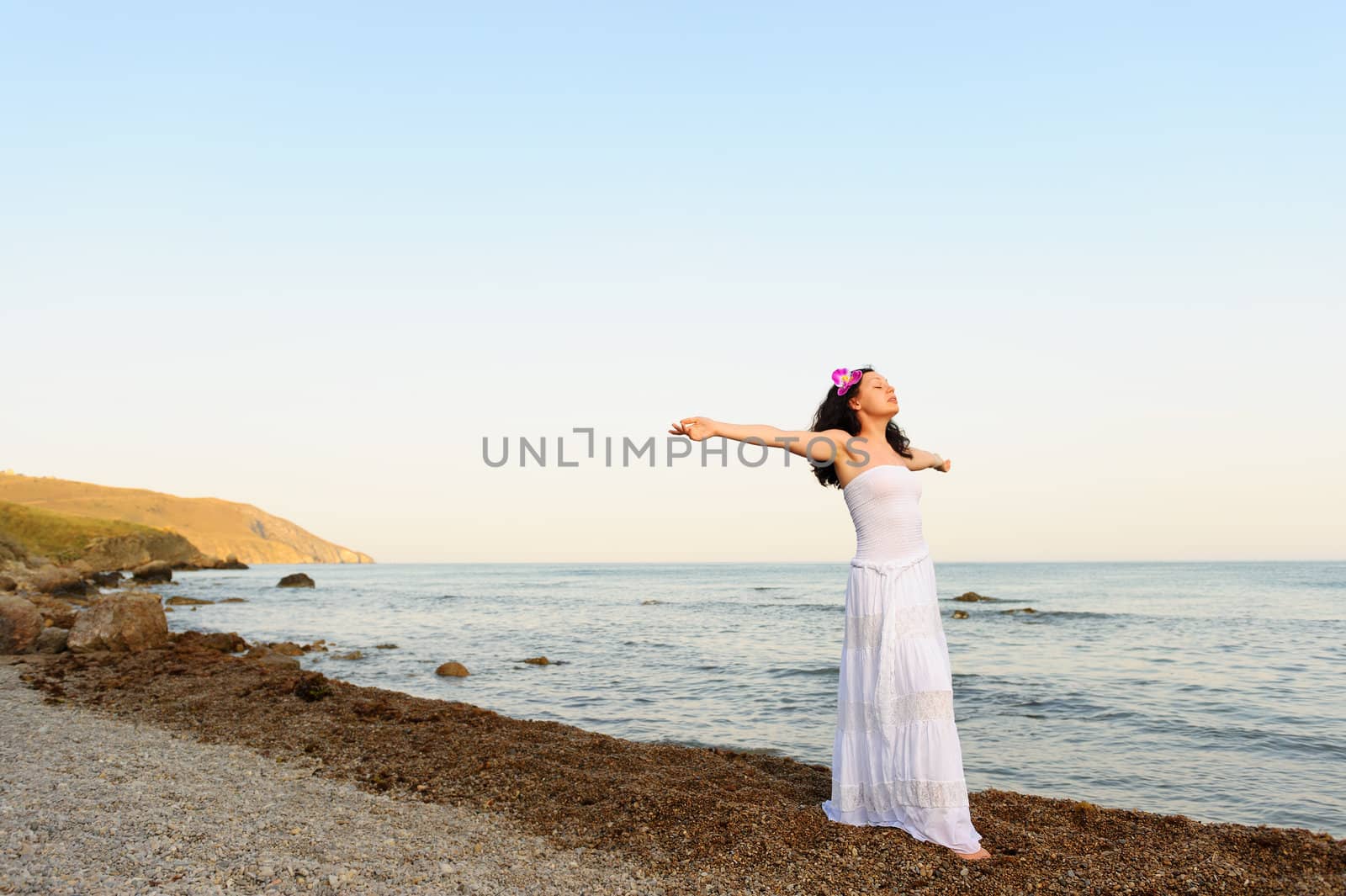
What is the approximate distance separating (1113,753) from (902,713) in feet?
26.9

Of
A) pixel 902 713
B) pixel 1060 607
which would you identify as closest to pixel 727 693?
pixel 902 713

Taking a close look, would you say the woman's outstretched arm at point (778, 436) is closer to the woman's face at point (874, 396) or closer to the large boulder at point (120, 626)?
the woman's face at point (874, 396)

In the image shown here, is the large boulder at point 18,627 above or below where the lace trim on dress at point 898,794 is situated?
below

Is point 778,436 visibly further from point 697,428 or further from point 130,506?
point 130,506

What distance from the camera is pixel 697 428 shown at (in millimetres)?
5688

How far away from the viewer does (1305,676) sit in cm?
1991

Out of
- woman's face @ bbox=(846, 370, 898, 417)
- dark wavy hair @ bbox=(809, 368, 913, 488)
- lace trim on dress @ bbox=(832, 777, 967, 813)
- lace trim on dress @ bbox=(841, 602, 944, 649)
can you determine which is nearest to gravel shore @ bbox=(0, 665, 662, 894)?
lace trim on dress @ bbox=(832, 777, 967, 813)

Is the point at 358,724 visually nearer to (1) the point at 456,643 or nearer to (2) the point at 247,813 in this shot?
Answer: (2) the point at 247,813

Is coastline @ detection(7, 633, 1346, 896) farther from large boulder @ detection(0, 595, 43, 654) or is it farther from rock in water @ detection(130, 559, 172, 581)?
rock in water @ detection(130, 559, 172, 581)

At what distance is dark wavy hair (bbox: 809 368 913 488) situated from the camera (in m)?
6.46

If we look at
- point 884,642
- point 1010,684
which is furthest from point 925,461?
point 1010,684

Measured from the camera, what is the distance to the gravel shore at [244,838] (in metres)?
5.52

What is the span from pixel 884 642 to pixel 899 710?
19.8 inches

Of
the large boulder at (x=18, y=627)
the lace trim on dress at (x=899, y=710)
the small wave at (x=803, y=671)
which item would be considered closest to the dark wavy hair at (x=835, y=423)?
the lace trim on dress at (x=899, y=710)
